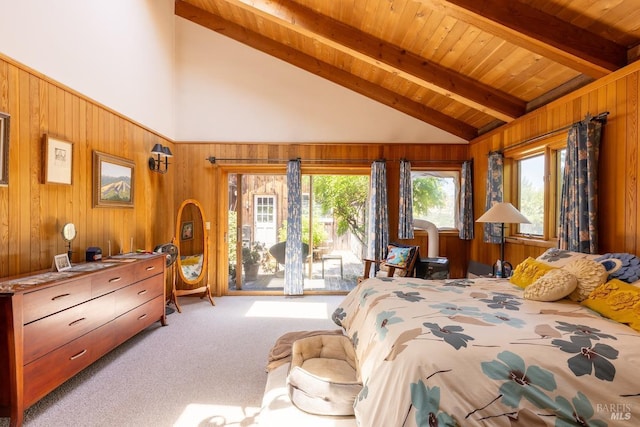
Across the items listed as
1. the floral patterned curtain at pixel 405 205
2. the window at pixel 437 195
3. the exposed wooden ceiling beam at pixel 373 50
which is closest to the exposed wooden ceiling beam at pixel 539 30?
the exposed wooden ceiling beam at pixel 373 50

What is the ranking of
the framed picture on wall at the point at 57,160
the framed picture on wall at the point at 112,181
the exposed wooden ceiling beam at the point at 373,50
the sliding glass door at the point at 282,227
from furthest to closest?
1. the sliding glass door at the point at 282,227
2. the exposed wooden ceiling beam at the point at 373,50
3. the framed picture on wall at the point at 112,181
4. the framed picture on wall at the point at 57,160

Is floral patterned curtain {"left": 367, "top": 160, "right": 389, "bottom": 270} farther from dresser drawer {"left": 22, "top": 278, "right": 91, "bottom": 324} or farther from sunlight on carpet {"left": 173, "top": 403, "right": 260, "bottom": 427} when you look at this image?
dresser drawer {"left": 22, "top": 278, "right": 91, "bottom": 324}

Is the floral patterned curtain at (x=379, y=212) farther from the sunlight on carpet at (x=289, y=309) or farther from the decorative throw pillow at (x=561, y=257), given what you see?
the decorative throw pillow at (x=561, y=257)

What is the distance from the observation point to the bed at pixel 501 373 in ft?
3.76

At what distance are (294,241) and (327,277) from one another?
894 mm

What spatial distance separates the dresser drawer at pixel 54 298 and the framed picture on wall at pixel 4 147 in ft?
2.79

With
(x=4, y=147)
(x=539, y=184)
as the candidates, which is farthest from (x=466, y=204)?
(x=4, y=147)

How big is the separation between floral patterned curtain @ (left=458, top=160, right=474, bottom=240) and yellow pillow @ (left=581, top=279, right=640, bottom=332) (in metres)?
2.63

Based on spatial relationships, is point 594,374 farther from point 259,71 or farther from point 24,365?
point 259,71

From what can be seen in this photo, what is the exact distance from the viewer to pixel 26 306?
176 centimetres

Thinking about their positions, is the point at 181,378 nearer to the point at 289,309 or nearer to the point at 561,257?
the point at 289,309

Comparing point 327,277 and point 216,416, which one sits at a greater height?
point 327,277

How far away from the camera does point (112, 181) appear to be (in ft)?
10.4

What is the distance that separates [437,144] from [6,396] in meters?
5.15
